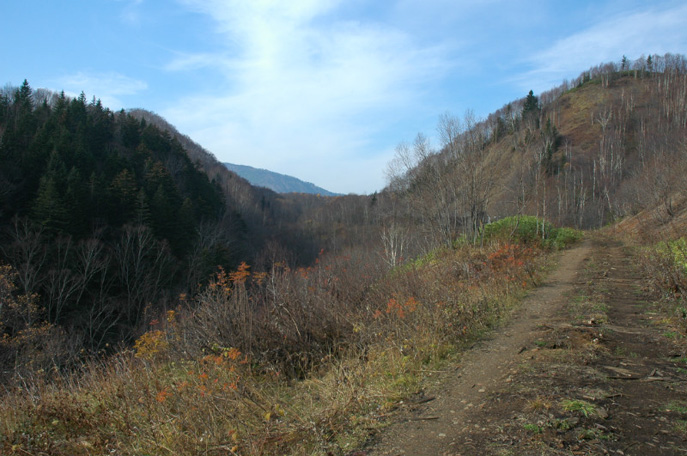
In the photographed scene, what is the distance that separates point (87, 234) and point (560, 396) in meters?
36.1

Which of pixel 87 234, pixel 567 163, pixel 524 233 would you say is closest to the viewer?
pixel 524 233

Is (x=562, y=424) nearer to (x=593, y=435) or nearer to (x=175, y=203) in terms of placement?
(x=593, y=435)

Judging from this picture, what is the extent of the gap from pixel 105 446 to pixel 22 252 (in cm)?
2915

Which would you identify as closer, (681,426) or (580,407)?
(681,426)

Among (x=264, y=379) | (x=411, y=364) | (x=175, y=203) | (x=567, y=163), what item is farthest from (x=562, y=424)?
(x=567, y=163)

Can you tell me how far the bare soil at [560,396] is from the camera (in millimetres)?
2879

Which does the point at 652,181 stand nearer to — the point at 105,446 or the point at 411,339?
the point at 411,339

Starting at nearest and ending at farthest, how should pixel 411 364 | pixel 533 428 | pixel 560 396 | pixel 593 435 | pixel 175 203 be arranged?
pixel 593 435, pixel 533 428, pixel 560 396, pixel 411 364, pixel 175 203

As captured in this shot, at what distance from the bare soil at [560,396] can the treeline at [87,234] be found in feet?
61.2

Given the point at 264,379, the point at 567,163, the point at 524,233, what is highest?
the point at 567,163

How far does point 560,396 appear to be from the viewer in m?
3.52

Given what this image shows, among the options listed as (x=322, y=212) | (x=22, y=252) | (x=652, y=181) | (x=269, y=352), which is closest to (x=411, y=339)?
(x=269, y=352)

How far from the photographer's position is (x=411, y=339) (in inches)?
215

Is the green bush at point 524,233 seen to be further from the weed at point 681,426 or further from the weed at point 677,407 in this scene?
the weed at point 681,426
